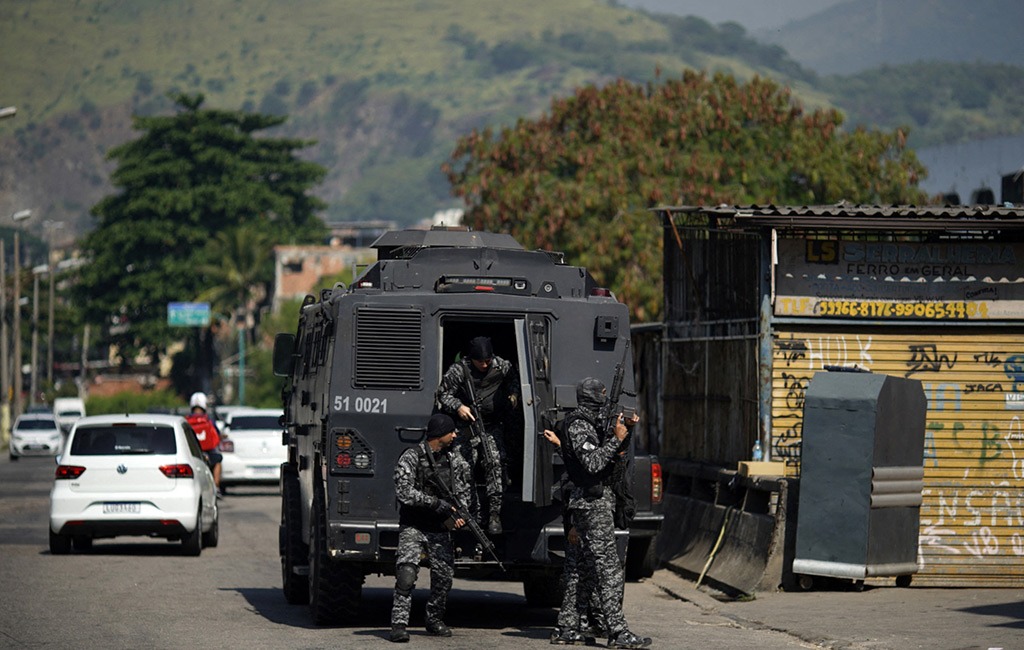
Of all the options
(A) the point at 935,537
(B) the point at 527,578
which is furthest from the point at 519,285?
(A) the point at 935,537

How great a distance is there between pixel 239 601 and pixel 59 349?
138073 mm

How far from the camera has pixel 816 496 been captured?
15438 millimetres

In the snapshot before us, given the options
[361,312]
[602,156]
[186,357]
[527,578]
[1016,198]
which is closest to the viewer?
[361,312]

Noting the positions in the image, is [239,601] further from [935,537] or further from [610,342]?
[935,537]

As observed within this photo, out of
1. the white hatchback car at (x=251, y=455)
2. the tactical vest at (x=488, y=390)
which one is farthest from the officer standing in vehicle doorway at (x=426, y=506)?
the white hatchback car at (x=251, y=455)

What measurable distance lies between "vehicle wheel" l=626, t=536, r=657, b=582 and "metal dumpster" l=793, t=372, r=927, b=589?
103 inches

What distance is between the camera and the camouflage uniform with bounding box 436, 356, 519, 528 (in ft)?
42.4

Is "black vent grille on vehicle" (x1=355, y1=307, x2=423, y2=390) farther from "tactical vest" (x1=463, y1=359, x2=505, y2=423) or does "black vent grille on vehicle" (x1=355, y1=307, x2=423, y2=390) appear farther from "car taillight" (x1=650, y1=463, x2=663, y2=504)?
"car taillight" (x1=650, y1=463, x2=663, y2=504)

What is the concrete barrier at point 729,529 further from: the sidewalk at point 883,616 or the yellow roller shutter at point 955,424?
the yellow roller shutter at point 955,424

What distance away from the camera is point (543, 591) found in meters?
15.3

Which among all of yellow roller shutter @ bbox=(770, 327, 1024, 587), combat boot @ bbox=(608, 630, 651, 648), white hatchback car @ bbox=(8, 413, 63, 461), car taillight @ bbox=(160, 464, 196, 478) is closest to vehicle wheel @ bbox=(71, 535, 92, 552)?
car taillight @ bbox=(160, 464, 196, 478)

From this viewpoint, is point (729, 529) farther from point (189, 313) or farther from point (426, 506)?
point (189, 313)

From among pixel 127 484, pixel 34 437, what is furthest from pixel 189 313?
pixel 127 484

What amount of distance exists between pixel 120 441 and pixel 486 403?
8.72m
